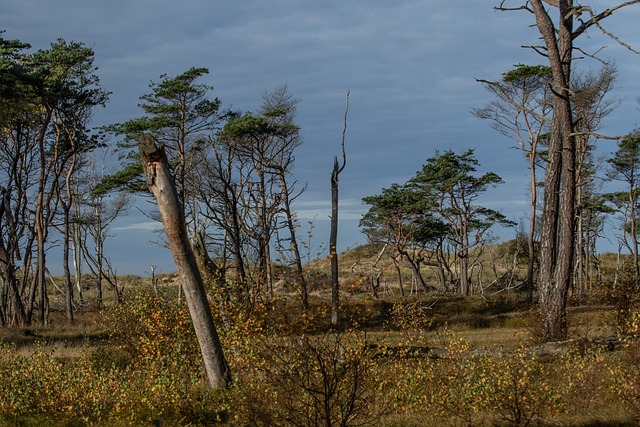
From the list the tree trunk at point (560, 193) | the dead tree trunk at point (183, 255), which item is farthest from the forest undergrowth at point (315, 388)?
the tree trunk at point (560, 193)

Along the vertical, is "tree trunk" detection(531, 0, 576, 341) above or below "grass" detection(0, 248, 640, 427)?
above

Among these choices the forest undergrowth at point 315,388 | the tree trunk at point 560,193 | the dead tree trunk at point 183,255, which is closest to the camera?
the forest undergrowth at point 315,388

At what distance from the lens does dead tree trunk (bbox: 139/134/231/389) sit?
8.74m

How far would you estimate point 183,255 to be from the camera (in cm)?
877

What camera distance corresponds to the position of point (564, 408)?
8.10 meters

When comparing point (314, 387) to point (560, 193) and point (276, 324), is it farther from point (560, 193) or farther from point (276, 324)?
point (560, 193)

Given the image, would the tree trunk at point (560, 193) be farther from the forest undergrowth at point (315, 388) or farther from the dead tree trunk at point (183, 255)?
the dead tree trunk at point (183, 255)

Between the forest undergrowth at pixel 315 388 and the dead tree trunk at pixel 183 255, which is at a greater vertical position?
the dead tree trunk at pixel 183 255

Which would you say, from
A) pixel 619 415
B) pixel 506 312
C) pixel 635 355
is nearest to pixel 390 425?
pixel 619 415

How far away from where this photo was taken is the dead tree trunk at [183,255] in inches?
344

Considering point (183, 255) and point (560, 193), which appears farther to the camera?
point (560, 193)

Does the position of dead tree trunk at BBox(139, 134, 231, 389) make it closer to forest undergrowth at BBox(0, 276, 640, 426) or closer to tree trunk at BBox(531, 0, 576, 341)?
forest undergrowth at BBox(0, 276, 640, 426)

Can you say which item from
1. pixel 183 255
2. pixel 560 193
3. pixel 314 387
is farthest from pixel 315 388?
pixel 560 193

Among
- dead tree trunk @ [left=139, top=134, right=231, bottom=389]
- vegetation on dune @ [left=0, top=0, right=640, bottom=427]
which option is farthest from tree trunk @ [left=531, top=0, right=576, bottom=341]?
dead tree trunk @ [left=139, top=134, right=231, bottom=389]
